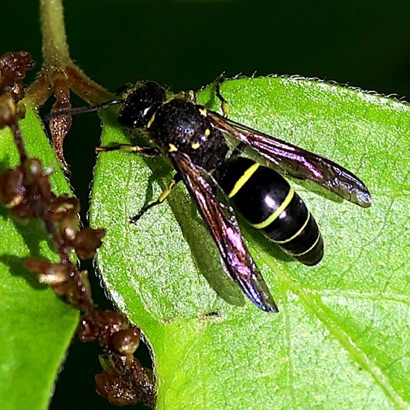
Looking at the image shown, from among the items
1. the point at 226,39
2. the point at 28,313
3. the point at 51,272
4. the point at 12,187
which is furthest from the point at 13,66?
the point at 226,39

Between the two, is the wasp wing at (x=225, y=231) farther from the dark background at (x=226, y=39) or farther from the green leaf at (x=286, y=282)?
the dark background at (x=226, y=39)

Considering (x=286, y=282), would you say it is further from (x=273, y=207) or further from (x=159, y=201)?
(x=159, y=201)

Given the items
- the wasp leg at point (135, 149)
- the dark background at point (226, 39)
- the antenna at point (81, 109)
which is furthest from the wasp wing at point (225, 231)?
the dark background at point (226, 39)

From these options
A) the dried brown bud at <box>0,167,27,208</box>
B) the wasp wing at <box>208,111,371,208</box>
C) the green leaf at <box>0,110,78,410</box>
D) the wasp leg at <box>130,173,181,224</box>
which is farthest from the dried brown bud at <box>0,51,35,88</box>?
the wasp wing at <box>208,111,371,208</box>

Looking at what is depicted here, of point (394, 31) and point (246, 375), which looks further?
point (394, 31)

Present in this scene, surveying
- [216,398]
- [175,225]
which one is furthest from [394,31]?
[216,398]

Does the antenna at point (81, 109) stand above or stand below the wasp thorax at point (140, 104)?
above

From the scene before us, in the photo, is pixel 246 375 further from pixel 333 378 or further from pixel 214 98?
pixel 214 98
